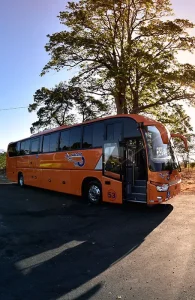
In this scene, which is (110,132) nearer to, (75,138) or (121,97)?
(75,138)

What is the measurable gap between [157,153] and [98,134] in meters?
2.52

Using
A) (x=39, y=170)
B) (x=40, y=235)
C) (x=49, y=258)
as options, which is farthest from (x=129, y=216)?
(x=39, y=170)

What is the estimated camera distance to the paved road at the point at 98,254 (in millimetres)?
3951

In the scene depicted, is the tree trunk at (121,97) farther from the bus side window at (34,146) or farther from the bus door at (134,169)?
the bus door at (134,169)

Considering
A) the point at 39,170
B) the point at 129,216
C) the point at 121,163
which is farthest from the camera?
the point at 39,170

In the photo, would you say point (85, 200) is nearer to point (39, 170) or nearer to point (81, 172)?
point (81, 172)

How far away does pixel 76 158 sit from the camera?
11.5 metres

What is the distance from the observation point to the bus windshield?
8739 mm

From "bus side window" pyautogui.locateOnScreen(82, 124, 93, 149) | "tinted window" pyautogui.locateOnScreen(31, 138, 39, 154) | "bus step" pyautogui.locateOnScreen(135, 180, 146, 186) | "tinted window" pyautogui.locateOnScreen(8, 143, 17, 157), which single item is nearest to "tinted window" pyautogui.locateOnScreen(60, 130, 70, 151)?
"bus side window" pyautogui.locateOnScreen(82, 124, 93, 149)

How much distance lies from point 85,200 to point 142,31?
1308 centimetres

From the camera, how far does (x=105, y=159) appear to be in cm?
1002

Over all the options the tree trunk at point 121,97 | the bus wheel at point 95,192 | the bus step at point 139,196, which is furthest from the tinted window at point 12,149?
the bus step at point 139,196

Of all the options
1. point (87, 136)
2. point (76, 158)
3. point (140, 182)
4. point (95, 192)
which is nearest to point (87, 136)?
point (87, 136)

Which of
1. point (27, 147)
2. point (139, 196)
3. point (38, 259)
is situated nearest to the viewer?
point (38, 259)
